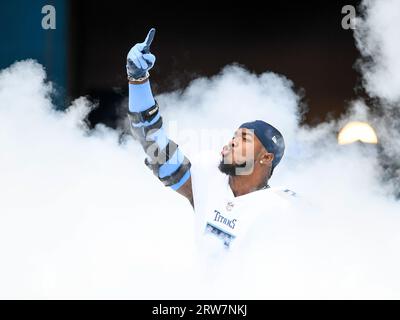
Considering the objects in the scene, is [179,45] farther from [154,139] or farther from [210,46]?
[154,139]

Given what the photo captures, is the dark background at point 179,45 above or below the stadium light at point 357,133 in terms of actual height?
above

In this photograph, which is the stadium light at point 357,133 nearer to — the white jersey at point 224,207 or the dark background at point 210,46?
the dark background at point 210,46

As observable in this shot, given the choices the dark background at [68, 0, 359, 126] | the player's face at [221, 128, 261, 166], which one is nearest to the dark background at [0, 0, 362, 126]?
the dark background at [68, 0, 359, 126]

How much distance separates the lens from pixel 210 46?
2.10 m

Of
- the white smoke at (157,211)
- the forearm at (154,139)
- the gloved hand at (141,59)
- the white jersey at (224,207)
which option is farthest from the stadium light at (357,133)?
the gloved hand at (141,59)

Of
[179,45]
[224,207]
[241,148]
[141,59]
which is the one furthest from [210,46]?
[224,207]

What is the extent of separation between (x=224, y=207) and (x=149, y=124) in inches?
12.5

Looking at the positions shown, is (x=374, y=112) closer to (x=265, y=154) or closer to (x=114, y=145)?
(x=265, y=154)

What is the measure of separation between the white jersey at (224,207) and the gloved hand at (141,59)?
1.02 feet

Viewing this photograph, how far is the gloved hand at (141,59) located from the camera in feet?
6.82

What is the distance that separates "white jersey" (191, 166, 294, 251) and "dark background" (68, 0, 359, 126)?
25cm

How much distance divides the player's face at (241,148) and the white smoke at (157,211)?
73mm

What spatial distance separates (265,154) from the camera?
215 centimetres
